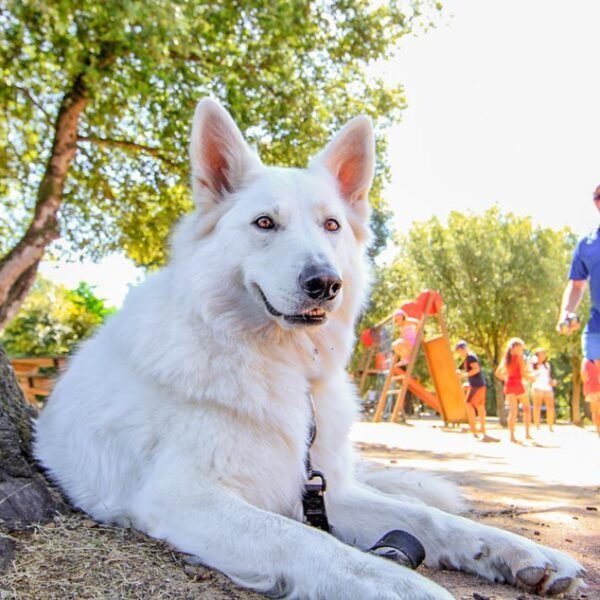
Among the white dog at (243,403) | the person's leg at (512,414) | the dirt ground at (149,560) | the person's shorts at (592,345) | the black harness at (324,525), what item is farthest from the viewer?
the person's leg at (512,414)

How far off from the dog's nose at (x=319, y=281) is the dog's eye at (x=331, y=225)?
54cm

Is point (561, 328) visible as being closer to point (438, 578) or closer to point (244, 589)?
point (438, 578)

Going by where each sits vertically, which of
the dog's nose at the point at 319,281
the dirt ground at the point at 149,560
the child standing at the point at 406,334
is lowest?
the dirt ground at the point at 149,560

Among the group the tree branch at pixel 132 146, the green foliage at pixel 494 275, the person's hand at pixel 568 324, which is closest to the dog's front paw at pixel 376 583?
the person's hand at pixel 568 324

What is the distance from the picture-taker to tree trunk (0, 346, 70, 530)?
2.78m

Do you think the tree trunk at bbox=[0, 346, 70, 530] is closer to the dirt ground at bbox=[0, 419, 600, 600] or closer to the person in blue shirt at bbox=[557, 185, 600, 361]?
the dirt ground at bbox=[0, 419, 600, 600]

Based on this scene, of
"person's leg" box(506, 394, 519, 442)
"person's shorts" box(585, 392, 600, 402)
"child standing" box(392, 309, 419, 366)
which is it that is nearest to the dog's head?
"person's shorts" box(585, 392, 600, 402)

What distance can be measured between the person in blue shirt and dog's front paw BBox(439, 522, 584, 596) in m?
4.07

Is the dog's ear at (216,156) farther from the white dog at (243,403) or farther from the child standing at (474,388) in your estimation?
the child standing at (474,388)

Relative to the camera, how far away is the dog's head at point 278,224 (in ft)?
9.66

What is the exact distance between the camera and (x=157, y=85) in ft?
39.2

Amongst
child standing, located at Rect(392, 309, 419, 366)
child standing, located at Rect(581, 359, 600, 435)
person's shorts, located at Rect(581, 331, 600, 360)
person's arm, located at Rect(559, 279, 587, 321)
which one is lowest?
child standing, located at Rect(581, 359, 600, 435)

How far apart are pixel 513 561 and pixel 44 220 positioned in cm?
1083

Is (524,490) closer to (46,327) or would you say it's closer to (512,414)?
(512,414)
